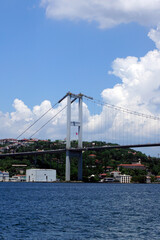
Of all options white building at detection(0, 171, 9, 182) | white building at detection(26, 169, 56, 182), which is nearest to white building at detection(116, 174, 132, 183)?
white building at detection(26, 169, 56, 182)

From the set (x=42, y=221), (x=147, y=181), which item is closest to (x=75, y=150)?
(x=147, y=181)

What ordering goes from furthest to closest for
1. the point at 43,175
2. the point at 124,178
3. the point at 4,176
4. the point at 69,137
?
the point at 4,176
the point at 124,178
the point at 43,175
the point at 69,137

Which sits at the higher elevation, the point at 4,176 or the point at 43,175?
the point at 43,175

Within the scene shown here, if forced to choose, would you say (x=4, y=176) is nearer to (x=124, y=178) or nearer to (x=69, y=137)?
(x=124, y=178)

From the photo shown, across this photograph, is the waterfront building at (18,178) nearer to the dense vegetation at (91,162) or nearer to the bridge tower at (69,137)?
the dense vegetation at (91,162)

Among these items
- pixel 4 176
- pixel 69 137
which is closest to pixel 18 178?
pixel 4 176

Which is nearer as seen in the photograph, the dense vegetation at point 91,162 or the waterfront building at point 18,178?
the dense vegetation at point 91,162

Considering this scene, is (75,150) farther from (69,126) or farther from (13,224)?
(13,224)

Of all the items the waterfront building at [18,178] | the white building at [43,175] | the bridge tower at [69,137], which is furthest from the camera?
the waterfront building at [18,178]

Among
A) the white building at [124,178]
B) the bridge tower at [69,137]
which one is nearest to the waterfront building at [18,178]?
the white building at [124,178]

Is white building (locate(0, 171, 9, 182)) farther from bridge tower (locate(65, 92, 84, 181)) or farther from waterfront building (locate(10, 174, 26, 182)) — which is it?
bridge tower (locate(65, 92, 84, 181))

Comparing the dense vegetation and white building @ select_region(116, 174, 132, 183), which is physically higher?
the dense vegetation

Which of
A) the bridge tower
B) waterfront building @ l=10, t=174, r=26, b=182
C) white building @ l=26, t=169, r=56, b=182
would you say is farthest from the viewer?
waterfront building @ l=10, t=174, r=26, b=182
